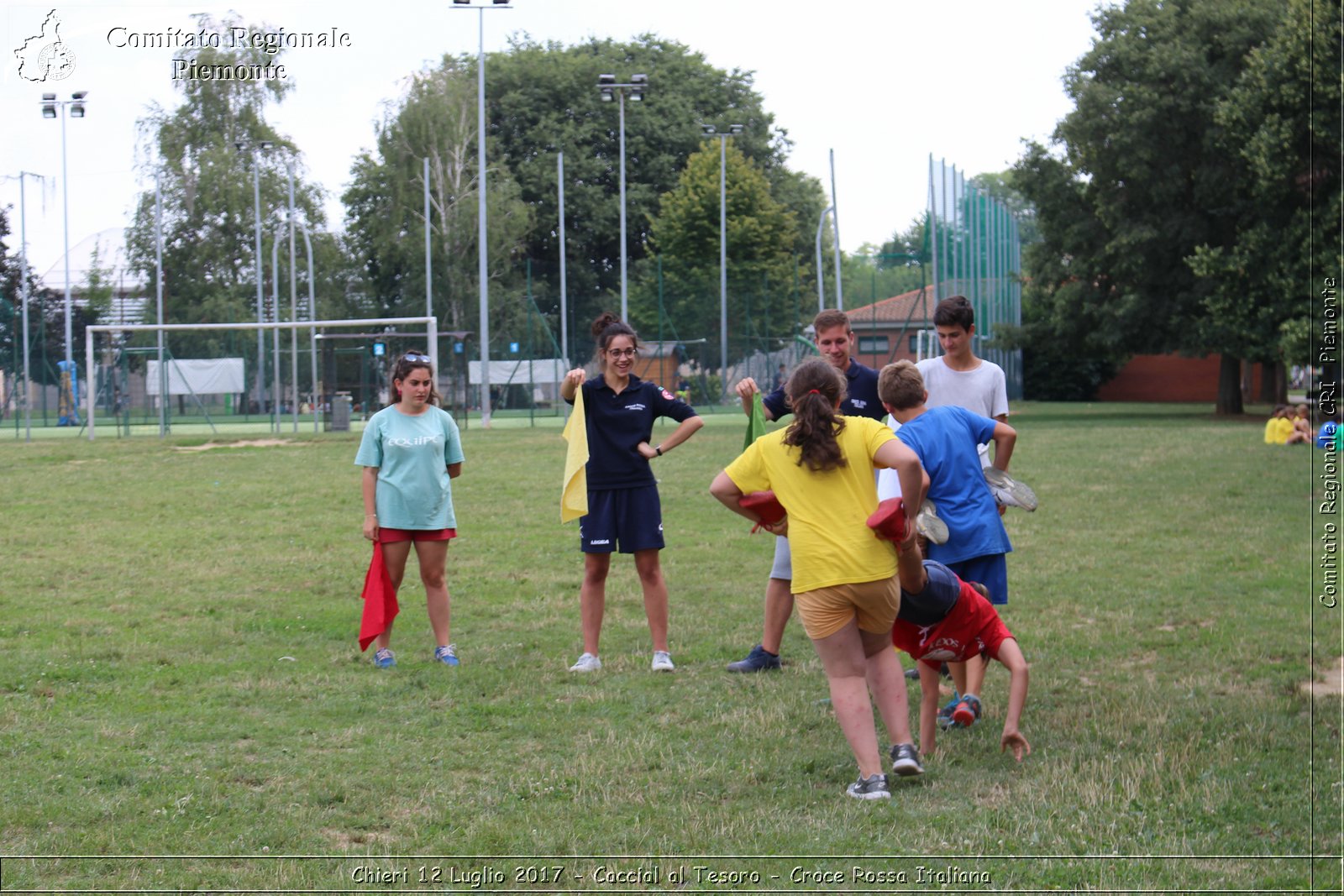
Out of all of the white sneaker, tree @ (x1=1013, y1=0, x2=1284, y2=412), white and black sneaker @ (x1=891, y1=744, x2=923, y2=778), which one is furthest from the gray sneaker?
tree @ (x1=1013, y1=0, x2=1284, y2=412)

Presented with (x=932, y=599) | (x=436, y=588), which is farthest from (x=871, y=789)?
(x=436, y=588)

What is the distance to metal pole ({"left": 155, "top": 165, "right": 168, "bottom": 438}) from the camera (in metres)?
33.4

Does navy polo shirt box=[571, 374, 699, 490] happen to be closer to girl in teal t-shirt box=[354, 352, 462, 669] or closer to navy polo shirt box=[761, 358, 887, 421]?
navy polo shirt box=[761, 358, 887, 421]

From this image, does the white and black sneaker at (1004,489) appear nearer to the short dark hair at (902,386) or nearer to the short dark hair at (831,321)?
the short dark hair at (902,386)

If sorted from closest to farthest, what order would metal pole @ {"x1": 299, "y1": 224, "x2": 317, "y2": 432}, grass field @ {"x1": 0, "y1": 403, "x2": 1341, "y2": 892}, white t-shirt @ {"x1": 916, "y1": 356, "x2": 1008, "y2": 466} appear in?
grass field @ {"x1": 0, "y1": 403, "x2": 1341, "y2": 892} < white t-shirt @ {"x1": 916, "y1": 356, "x2": 1008, "y2": 466} < metal pole @ {"x1": 299, "y1": 224, "x2": 317, "y2": 432}

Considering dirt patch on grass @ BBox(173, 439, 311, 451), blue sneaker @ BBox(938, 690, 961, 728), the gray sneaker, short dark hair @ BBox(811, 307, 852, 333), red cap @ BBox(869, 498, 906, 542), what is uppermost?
short dark hair @ BBox(811, 307, 852, 333)

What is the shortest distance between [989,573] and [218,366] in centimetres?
3558

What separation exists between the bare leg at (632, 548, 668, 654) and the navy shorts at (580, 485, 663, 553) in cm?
6

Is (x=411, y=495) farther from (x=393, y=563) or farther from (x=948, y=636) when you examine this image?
Result: (x=948, y=636)

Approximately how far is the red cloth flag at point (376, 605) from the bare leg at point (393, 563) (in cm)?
5

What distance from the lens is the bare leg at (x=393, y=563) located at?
7.45 metres

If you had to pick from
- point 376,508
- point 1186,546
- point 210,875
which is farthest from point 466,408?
point 210,875

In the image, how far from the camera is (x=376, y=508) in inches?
297

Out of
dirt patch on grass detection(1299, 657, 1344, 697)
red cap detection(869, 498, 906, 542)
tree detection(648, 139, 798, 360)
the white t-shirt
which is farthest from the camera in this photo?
tree detection(648, 139, 798, 360)
